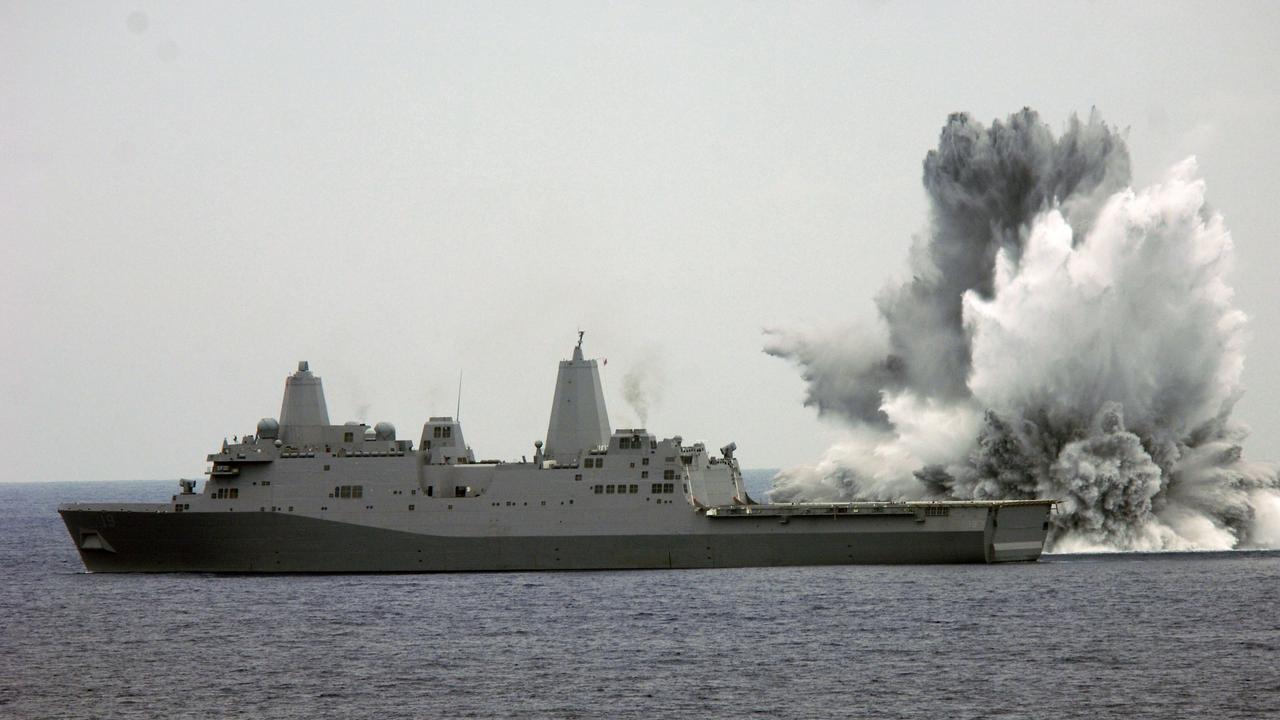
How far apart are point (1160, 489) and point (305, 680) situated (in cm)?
3160

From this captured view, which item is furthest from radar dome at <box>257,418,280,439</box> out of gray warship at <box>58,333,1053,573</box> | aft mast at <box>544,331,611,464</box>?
aft mast at <box>544,331,611,464</box>

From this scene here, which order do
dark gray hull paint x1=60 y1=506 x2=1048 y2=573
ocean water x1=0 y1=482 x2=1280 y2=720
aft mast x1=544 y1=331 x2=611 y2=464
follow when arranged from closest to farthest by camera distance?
1. ocean water x1=0 y1=482 x2=1280 y2=720
2. dark gray hull paint x1=60 y1=506 x2=1048 y2=573
3. aft mast x1=544 y1=331 x2=611 y2=464

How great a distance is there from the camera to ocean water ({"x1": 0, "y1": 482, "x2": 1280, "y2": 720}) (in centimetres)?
3216

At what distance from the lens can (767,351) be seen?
65.1 m

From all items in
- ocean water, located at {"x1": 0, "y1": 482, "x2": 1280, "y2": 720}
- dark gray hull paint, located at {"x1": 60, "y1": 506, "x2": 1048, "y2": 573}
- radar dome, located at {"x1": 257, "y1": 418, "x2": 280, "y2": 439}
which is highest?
radar dome, located at {"x1": 257, "y1": 418, "x2": 280, "y2": 439}

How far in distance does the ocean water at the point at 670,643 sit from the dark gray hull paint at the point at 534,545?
0.74m

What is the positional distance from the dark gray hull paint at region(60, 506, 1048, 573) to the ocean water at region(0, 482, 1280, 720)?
0.74 m

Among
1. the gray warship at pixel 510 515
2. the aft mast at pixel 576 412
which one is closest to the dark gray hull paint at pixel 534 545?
the gray warship at pixel 510 515

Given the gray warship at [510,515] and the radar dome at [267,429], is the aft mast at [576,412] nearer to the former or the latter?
the gray warship at [510,515]

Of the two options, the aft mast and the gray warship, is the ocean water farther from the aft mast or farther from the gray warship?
the aft mast

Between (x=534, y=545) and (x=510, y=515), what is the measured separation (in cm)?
125

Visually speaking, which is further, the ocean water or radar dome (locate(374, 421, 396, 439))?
radar dome (locate(374, 421, 396, 439))

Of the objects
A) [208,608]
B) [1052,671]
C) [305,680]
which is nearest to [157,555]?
[208,608]

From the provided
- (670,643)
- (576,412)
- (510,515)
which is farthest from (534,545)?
(670,643)
